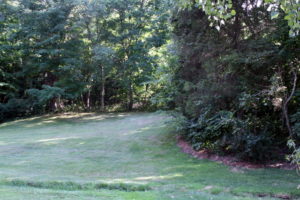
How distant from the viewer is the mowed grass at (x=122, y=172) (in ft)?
20.0

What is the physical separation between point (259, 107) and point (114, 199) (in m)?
6.00

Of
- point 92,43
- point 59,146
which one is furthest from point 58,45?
point 59,146

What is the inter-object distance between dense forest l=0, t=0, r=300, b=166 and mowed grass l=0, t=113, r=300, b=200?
1.32 meters

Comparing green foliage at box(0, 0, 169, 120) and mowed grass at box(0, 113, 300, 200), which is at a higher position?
green foliage at box(0, 0, 169, 120)

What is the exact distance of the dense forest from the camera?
841cm

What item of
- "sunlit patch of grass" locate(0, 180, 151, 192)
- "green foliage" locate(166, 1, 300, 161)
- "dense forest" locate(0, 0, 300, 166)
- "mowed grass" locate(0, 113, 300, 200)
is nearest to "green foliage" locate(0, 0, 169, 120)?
"dense forest" locate(0, 0, 300, 166)

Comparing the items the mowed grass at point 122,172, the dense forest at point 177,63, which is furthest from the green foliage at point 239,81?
the mowed grass at point 122,172

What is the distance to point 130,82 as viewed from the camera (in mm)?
23891

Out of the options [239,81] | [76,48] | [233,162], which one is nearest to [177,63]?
[239,81]

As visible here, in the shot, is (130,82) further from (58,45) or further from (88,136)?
(88,136)

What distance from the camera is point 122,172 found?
338 inches

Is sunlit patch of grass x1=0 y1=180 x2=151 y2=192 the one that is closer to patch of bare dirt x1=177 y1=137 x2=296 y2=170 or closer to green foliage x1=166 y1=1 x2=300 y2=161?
patch of bare dirt x1=177 y1=137 x2=296 y2=170

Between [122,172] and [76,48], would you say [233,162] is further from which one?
[76,48]

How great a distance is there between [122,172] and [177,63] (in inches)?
189
